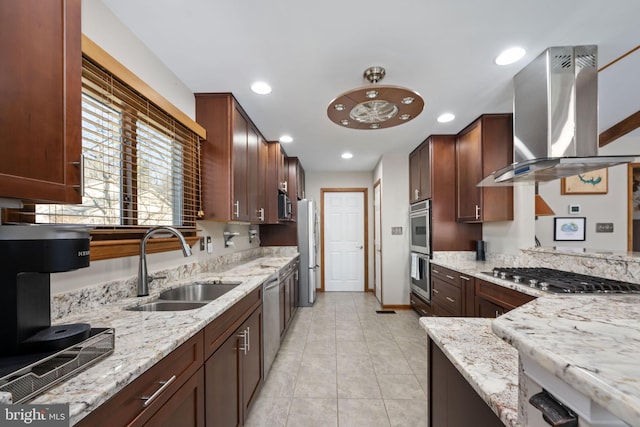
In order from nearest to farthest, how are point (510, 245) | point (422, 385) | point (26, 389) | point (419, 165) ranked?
point (26, 389)
point (422, 385)
point (510, 245)
point (419, 165)

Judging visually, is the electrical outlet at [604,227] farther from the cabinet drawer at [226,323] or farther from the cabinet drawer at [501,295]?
the cabinet drawer at [226,323]

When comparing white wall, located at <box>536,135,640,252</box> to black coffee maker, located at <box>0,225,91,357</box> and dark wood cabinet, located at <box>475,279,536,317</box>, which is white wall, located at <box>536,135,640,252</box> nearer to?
dark wood cabinet, located at <box>475,279,536,317</box>

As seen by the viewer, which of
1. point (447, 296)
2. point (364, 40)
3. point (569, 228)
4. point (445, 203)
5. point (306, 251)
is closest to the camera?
point (364, 40)

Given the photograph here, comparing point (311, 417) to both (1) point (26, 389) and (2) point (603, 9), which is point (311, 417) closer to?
(1) point (26, 389)

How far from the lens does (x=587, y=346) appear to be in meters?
0.48

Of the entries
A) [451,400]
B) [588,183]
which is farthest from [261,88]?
[588,183]

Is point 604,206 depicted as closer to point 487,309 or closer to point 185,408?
point 487,309

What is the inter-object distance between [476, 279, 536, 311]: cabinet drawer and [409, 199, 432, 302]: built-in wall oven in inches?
43.1

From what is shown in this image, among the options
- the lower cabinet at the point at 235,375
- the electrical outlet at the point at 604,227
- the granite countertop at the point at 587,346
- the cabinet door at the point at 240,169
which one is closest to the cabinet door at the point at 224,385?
the lower cabinet at the point at 235,375

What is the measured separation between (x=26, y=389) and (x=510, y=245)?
11.3ft

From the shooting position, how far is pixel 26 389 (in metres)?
0.58

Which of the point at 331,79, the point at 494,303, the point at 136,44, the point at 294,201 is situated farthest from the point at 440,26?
the point at 294,201

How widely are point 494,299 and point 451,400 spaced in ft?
4.76

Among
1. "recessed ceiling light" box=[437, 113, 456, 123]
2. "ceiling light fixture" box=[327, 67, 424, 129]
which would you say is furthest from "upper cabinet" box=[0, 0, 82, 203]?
"recessed ceiling light" box=[437, 113, 456, 123]
